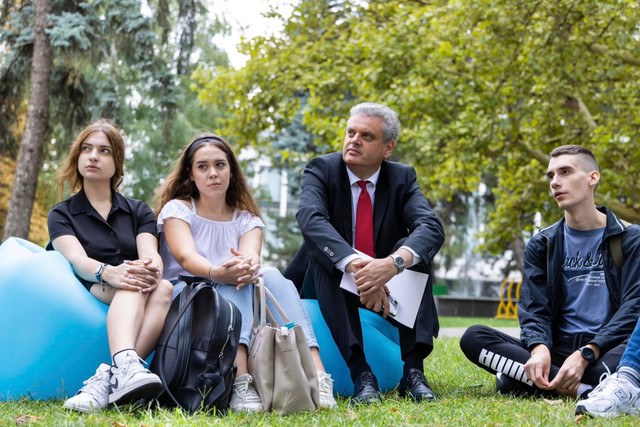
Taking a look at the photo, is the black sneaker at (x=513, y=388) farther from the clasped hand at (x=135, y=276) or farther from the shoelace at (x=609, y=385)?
the clasped hand at (x=135, y=276)

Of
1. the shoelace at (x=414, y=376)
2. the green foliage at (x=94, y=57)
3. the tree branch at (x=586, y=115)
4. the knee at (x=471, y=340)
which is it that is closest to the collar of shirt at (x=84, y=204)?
the shoelace at (x=414, y=376)

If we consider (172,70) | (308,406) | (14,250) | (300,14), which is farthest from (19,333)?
(300,14)

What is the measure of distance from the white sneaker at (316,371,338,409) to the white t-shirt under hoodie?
100 centimetres

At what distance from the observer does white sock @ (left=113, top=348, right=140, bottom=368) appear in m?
3.56

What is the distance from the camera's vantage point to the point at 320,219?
4508 millimetres

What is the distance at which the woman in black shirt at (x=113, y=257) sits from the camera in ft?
11.4

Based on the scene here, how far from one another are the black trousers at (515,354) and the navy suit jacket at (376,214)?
39 cm

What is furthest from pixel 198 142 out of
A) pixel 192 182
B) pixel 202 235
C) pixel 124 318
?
pixel 124 318

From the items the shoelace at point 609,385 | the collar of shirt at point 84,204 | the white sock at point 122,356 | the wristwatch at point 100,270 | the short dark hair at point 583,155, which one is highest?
the short dark hair at point 583,155

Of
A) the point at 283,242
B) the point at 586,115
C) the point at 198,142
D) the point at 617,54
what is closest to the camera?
the point at 198,142

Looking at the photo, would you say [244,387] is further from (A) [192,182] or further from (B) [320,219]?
(A) [192,182]

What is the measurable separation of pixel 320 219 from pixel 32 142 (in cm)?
946

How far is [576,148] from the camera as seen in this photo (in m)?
4.64

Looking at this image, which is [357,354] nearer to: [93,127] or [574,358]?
[574,358]
